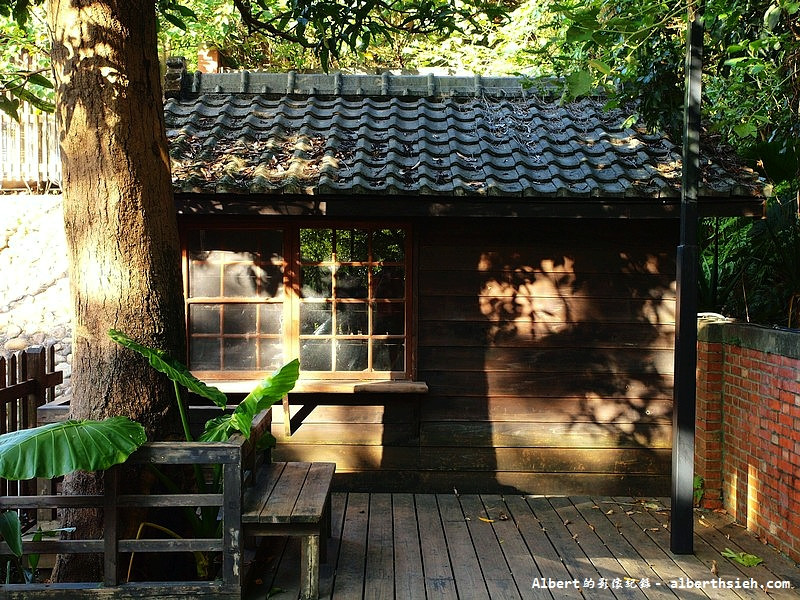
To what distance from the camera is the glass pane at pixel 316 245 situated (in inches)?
248

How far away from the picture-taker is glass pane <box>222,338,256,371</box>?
6.34 meters

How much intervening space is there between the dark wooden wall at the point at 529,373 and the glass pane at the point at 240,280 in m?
1.11

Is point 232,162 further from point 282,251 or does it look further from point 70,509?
point 70,509

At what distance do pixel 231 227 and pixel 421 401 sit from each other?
2193 mm

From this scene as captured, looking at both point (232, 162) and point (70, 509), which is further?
point (232, 162)

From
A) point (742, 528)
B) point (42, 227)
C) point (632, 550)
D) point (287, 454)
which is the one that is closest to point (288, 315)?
point (287, 454)

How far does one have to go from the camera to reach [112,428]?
362 centimetres

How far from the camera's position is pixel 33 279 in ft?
36.2

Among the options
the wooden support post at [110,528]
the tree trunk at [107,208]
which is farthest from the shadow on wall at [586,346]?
the wooden support post at [110,528]

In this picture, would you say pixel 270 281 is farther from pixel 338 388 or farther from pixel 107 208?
pixel 107 208

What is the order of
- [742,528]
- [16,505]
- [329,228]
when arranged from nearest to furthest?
1. [16,505]
2. [742,528]
3. [329,228]

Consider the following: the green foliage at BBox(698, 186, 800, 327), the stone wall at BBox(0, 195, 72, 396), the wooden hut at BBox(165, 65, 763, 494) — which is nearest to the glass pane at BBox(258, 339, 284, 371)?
the wooden hut at BBox(165, 65, 763, 494)

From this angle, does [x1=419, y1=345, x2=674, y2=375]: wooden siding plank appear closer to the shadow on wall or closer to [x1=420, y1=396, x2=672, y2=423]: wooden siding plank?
the shadow on wall

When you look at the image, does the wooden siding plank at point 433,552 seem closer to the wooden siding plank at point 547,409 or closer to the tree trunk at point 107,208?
the wooden siding plank at point 547,409
